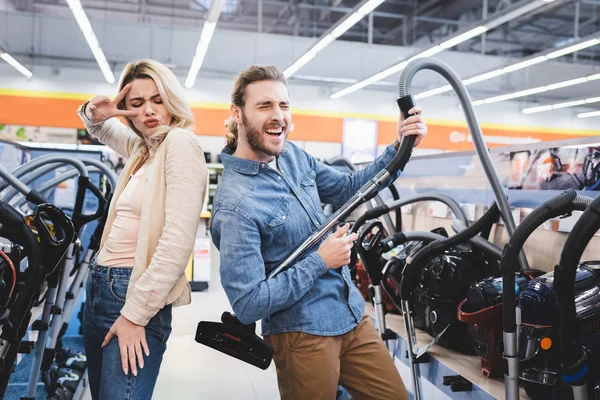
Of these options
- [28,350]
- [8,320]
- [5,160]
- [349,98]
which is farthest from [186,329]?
[349,98]

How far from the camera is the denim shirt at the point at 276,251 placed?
163 centimetres

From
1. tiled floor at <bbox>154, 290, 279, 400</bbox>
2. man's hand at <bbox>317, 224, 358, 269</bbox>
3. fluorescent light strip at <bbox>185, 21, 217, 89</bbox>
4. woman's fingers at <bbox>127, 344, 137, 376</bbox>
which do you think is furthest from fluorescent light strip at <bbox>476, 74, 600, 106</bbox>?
woman's fingers at <bbox>127, 344, 137, 376</bbox>

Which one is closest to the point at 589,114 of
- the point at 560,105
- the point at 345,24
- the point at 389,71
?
the point at 560,105

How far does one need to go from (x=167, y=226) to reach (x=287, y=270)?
0.38 meters

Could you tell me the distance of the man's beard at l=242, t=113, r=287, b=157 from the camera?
5.68ft

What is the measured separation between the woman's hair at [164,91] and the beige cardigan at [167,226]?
5cm

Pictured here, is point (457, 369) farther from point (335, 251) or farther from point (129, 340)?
point (129, 340)

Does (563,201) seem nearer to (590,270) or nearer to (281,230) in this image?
(590,270)

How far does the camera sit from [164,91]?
5.71 feet

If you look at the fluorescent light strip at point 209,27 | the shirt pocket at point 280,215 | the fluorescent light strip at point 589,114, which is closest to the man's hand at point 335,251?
the shirt pocket at point 280,215

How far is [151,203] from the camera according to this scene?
1.63 metres

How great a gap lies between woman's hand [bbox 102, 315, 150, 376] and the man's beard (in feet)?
2.08

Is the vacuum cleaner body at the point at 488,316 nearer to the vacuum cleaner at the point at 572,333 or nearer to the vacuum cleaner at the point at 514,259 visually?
the vacuum cleaner at the point at 572,333

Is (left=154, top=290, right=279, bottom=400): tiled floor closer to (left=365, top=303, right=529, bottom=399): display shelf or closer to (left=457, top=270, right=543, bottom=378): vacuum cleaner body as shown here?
(left=365, top=303, right=529, bottom=399): display shelf
